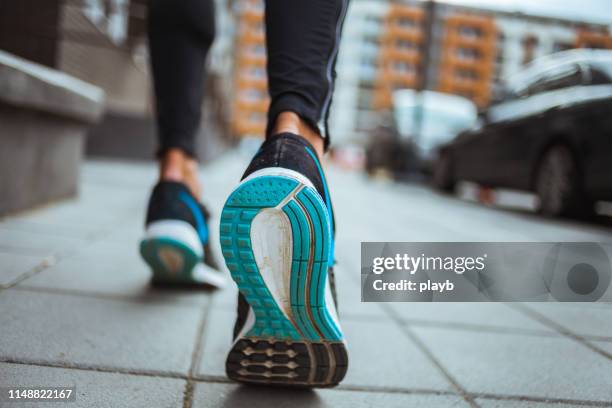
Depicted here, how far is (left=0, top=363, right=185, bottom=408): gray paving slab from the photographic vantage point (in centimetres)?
81

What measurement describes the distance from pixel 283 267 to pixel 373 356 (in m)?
0.43

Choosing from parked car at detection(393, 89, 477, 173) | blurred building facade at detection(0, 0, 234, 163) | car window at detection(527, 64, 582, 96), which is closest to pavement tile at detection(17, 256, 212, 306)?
car window at detection(527, 64, 582, 96)

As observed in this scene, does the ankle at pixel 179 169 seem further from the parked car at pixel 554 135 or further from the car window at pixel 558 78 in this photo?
the car window at pixel 558 78

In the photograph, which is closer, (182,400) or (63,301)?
(182,400)

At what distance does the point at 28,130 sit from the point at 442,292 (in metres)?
1.87

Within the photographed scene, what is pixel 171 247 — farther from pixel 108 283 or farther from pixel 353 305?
pixel 353 305

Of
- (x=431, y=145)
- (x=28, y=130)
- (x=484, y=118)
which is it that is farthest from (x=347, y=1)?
(x=431, y=145)

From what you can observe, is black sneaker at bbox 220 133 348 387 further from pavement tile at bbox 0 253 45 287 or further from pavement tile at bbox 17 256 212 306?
pavement tile at bbox 0 253 45 287

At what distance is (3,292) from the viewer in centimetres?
125

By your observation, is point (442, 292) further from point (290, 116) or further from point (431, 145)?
point (431, 145)

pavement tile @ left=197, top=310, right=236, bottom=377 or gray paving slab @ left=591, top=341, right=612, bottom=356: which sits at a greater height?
pavement tile @ left=197, top=310, right=236, bottom=377

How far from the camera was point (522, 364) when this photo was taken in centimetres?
115

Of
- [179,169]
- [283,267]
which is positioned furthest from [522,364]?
[179,169]

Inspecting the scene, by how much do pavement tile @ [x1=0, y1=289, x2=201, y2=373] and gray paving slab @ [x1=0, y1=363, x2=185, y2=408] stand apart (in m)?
0.04
